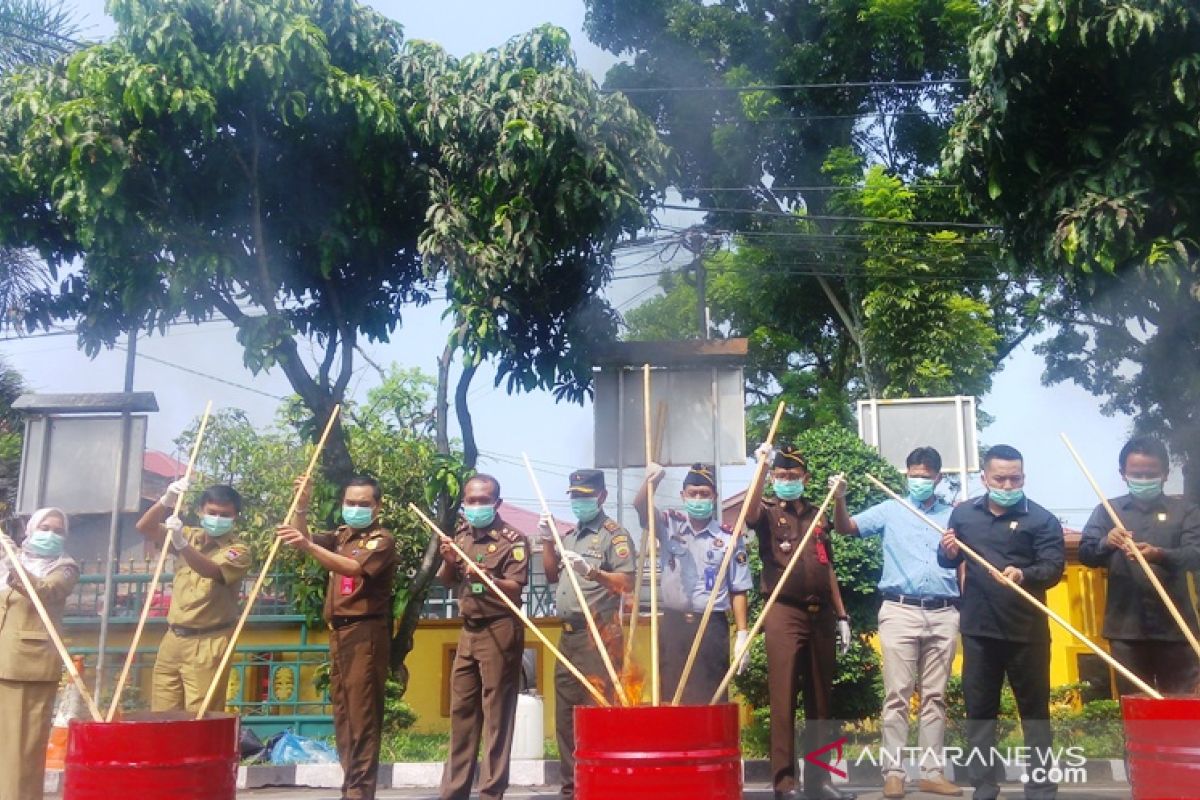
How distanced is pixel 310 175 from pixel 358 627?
133 inches

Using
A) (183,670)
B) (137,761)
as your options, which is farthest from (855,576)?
(137,761)

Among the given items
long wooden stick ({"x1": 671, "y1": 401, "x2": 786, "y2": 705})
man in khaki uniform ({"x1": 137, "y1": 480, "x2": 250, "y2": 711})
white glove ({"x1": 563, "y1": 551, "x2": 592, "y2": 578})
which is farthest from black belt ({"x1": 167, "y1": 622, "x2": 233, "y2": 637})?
long wooden stick ({"x1": 671, "y1": 401, "x2": 786, "y2": 705})

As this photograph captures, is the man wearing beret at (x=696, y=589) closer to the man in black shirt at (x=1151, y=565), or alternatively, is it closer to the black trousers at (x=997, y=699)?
the black trousers at (x=997, y=699)

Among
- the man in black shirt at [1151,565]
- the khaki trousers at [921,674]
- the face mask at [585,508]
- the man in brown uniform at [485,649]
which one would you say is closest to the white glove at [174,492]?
the man in brown uniform at [485,649]

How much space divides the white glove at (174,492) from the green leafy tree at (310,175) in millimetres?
2001

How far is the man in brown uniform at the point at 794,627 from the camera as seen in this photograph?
16.7 feet

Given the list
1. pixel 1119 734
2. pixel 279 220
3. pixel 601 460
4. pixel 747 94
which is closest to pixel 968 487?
pixel 1119 734

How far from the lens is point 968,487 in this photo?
757 centimetres

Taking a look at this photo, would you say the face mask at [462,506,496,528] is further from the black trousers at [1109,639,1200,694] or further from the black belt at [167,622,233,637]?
the black trousers at [1109,639,1200,694]

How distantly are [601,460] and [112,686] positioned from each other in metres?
3.85

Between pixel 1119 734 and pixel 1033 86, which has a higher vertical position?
pixel 1033 86

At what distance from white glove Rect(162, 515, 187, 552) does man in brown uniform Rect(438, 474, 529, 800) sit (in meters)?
1.08

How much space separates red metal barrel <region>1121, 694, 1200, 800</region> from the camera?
3.47 meters

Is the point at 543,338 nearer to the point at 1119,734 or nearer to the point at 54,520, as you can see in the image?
the point at 54,520
